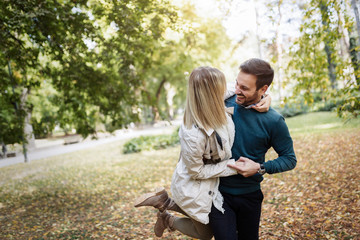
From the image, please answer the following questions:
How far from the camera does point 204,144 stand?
1.99 m

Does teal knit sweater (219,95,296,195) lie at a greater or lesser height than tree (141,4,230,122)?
lesser

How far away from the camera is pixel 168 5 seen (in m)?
5.20

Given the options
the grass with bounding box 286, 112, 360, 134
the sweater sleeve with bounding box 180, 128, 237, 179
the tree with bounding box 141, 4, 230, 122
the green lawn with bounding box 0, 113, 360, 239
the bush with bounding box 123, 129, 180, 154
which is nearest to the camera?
the sweater sleeve with bounding box 180, 128, 237, 179

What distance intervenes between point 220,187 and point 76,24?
16.0 feet

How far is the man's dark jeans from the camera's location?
6.83ft

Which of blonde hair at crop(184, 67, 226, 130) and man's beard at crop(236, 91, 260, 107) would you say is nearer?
blonde hair at crop(184, 67, 226, 130)

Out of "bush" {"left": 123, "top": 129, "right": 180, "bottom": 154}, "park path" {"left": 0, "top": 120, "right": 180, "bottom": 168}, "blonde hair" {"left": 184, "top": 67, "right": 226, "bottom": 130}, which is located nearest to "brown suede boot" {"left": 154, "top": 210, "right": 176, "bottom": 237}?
"blonde hair" {"left": 184, "top": 67, "right": 226, "bottom": 130}

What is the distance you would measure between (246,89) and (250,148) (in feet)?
1.55

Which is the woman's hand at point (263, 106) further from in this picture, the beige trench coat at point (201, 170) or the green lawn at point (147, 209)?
the green lawn at point (147, 209)

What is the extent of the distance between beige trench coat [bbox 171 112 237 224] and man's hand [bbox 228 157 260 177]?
0.05 meters

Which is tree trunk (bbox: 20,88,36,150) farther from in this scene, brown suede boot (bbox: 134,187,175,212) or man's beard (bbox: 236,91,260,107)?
man's beard (bbox: 236,91,260,107)

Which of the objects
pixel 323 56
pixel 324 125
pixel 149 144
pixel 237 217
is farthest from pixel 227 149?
pixel 324 125

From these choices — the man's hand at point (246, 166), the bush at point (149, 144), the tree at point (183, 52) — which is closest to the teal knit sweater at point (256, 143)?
the man's hand at point (246, 166)

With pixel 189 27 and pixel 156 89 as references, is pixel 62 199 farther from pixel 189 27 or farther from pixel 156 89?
pixel 156 89
